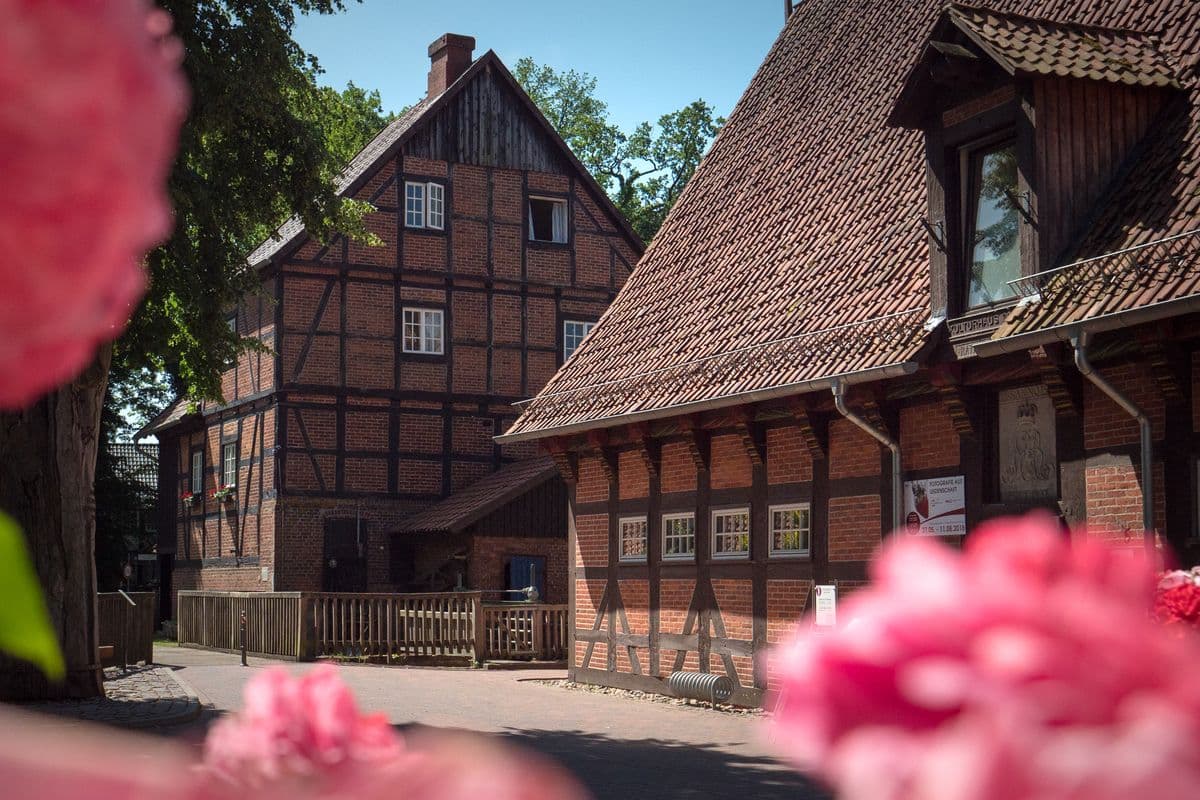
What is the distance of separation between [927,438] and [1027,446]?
1360 millimetres

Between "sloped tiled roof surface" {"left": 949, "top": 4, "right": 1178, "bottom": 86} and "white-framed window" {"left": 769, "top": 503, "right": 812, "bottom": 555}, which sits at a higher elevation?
"sloped tiled roof surface" {"left": 949, "top": 4, "right": 1178, "bottom": 86}

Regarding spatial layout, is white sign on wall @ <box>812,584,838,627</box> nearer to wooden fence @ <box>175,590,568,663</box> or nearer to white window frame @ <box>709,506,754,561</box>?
white window frame @ <box>709,506,754,561</box>

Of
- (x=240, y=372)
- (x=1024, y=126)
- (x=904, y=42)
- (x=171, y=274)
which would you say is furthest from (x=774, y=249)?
(x=240, y=372)

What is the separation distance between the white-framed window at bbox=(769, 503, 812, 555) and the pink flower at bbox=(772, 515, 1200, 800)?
53.5 ft

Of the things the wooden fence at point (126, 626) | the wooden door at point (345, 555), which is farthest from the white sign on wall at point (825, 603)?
the wooden door at point (345, 555)

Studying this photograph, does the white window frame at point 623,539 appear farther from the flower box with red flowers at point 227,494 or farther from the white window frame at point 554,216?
the flower box with red flowers at point 227,494

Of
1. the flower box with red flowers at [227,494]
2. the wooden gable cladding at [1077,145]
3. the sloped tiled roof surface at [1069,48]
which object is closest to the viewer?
the sloped tiled roof surface at [1069,48]

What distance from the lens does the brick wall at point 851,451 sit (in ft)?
52.0

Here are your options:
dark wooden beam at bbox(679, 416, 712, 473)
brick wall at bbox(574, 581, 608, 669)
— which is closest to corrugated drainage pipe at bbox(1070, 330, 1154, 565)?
dark wooden beam at bbox(679, 416, 712, 473)

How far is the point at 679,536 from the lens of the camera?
63.6ft

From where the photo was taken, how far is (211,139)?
58.5 ft

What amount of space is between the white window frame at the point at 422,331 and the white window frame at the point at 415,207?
181cm

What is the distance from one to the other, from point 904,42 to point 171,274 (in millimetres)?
9287

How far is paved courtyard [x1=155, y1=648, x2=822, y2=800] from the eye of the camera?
1229cm
